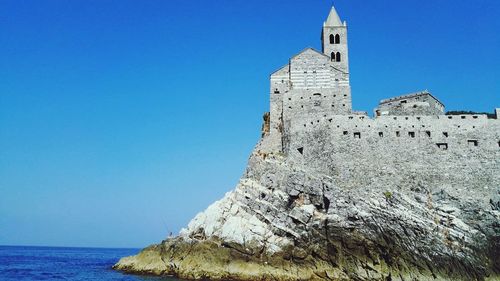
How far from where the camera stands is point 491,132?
37719 mm

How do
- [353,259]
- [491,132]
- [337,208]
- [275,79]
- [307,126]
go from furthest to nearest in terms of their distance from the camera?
[275,79] → [307,126] → [491,132] → [337,208] → [353,259]

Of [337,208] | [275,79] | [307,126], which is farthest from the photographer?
[275,79]

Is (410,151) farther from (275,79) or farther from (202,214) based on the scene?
(202,214)

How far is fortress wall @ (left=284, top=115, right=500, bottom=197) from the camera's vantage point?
3691 cm

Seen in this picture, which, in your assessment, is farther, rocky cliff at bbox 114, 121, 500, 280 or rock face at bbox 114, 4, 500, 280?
rock face at bbox 114, 4, 500, 280

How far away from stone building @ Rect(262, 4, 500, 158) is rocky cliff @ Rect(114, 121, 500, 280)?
86cm

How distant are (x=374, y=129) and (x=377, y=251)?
10.4m

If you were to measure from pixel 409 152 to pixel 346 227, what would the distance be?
879cm

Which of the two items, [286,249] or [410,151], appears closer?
[286,249]

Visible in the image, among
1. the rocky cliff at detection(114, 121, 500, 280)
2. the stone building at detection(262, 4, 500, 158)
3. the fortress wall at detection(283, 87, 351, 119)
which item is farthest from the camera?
the fortress wall at detection(283, 87, 351, 119)

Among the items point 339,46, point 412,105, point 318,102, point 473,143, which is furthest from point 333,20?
point 473,143

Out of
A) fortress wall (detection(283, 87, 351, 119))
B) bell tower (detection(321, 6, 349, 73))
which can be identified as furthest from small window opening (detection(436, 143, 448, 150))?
bell tower (detection(321, 6, 349, 73))

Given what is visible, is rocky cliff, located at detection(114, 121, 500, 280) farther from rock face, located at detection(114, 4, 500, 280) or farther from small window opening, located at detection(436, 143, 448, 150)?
small window opening, located at detection(436, 143, 448, 150)

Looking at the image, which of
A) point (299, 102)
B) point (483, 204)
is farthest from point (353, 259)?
point (299, 102)
